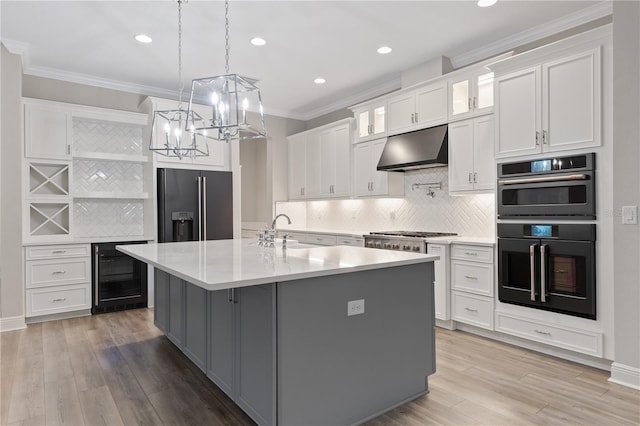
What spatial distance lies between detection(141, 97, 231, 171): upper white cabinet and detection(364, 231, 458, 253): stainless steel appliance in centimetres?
230

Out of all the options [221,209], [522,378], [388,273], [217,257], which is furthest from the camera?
[221,209]

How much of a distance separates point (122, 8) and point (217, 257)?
2.40 m

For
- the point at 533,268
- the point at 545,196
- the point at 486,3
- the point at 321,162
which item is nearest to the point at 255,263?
the point at 533,268

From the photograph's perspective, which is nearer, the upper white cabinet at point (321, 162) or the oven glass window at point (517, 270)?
the oven glass window at point (517, 270)

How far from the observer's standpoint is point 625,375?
272 cm

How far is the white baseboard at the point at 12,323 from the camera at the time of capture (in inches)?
161

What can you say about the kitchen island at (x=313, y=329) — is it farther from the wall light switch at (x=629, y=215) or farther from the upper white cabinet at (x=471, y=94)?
the upper white cabinet at (x=471, y=94)

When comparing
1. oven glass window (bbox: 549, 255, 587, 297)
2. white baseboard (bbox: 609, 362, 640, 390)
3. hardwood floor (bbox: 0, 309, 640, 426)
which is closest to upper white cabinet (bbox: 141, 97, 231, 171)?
hardwood floor (bbox: 0, 309, 640, 426)

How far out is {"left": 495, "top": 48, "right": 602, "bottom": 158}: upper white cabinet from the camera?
2998mm

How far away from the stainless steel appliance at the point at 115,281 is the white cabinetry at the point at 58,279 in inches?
3.7

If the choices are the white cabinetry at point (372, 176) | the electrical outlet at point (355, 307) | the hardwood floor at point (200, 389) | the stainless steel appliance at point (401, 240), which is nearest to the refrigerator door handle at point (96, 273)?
the hardwood floor at point (200, 389)

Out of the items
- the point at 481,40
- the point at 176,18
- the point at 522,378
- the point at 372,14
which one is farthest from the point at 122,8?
the point at 522,378

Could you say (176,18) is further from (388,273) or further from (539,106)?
(539,106)

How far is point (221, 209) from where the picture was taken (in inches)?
215
